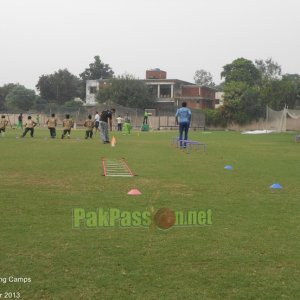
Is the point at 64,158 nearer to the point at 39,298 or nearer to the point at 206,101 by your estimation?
the point at 39,298

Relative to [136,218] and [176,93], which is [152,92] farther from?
[136,218]

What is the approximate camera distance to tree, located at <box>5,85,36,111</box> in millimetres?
85062

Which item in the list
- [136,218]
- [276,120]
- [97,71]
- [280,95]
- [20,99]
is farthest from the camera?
[97,71]

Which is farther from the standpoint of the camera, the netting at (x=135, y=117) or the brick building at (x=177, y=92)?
the brick building at (x=177, y=92)

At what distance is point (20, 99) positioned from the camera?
85062 millimetres

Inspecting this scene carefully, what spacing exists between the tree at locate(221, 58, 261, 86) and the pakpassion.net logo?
247 ft

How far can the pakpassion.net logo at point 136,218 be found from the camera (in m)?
6.38

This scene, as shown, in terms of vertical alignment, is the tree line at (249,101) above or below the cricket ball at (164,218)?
above

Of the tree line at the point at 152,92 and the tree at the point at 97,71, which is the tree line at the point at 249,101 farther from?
the tree at the point at 97,71

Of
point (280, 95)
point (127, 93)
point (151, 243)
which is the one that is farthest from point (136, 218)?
point (127, 93)

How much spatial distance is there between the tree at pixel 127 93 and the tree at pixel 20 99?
21.1 m

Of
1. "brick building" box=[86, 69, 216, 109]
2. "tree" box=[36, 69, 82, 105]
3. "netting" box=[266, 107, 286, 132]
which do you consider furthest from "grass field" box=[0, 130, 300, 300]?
"tree" box=[36, 69, 82, 105]

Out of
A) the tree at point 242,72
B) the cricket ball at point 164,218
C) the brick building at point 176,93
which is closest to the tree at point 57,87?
the brick building at point 176,93

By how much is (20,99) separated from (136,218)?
82.4 meters
